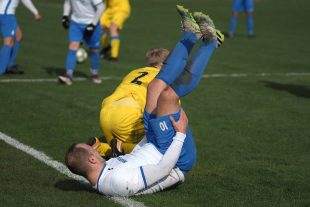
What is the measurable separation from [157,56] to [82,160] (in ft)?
6.27

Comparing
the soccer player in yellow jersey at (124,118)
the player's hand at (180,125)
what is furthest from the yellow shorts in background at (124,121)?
the player's hand at (180,125)

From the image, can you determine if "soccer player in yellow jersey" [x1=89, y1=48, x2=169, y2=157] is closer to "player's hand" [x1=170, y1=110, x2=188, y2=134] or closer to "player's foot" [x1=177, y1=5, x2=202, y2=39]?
"player's foot" [x1=177, y1=5, x2=202, y2=39]

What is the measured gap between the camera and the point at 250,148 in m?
9.26

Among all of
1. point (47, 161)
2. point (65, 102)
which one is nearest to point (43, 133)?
point (47, 161)

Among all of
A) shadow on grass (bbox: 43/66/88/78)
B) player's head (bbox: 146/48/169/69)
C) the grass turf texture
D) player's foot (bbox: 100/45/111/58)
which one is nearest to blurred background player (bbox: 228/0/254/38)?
→ the grass turf texture

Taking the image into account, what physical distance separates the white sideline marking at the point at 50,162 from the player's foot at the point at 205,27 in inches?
73.4

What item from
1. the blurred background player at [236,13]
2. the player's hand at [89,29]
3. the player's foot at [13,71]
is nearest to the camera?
the player's hand at [89,29]

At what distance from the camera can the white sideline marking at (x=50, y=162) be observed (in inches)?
267

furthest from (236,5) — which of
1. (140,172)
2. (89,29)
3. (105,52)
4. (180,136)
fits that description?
(140,172)

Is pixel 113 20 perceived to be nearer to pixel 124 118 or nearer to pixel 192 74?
pixel 124 118

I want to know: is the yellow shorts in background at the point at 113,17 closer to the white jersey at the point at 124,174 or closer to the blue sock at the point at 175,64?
the blue sock at the point at 175,64

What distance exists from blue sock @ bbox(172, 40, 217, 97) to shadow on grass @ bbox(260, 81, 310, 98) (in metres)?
6.20

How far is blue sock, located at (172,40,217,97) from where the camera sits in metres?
7.27

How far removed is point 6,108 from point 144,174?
5000 millimetres
